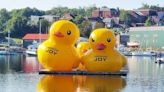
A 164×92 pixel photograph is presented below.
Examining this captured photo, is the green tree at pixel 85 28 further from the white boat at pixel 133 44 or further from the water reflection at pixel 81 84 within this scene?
the water reflection at pixel 81 84

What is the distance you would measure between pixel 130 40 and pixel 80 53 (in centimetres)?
6836

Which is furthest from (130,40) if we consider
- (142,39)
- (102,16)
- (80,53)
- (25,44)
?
(80,53)

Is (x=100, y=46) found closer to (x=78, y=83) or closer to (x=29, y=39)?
(x=78, y=83)

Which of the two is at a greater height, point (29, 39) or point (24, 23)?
point (24, 23)

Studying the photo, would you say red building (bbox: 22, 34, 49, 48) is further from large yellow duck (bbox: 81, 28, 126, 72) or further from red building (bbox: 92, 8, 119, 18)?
large yellow duck (bbox: 81, 28, 126, 72)

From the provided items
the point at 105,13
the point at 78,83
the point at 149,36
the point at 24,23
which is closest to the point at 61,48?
the point at 78,83

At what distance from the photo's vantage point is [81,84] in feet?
113

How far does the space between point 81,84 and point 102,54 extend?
560 cm

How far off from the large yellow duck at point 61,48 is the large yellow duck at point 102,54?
960mm

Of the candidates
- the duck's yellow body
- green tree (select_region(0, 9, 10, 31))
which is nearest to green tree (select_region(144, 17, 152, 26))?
green tree (select_region(0, 9, 10, 31))

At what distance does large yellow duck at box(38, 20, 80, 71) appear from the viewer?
128 feet

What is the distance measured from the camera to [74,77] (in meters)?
38.5

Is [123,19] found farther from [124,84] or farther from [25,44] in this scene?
→ [124,84]

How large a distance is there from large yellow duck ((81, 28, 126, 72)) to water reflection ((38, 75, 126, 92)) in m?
1.08
